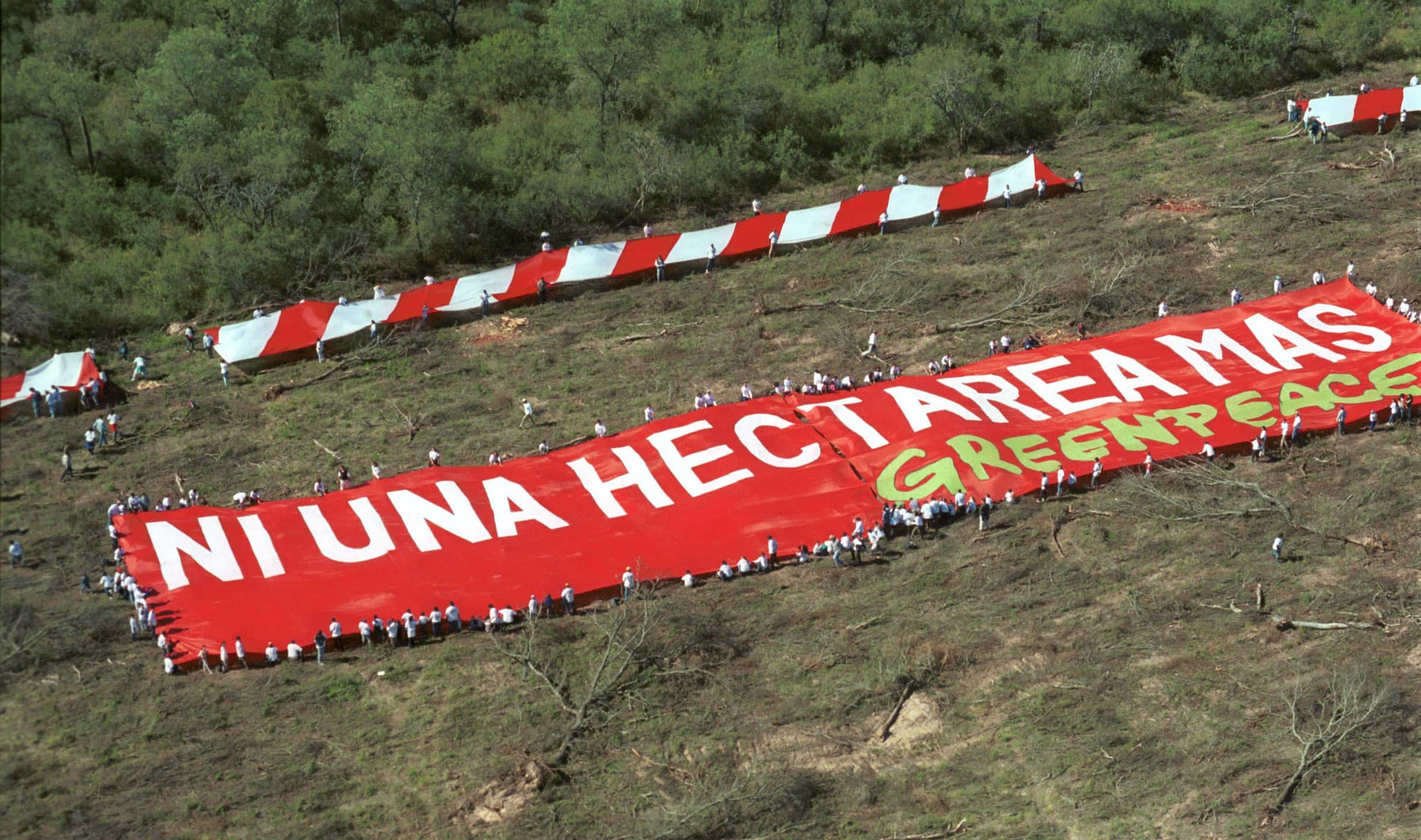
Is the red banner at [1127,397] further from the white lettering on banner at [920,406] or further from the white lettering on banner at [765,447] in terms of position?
the white lettering on banner at [765,447]

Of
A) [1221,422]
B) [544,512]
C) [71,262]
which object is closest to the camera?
[544,512]

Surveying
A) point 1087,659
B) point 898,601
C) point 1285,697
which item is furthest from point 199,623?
point 1285,697

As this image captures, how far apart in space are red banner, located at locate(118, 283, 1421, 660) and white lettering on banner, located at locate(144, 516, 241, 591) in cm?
5

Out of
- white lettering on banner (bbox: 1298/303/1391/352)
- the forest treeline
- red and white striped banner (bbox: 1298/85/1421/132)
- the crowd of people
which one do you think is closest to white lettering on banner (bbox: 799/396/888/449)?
the crowd of people

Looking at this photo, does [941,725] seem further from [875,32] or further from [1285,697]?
[875,32]

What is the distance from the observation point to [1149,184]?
58844mm

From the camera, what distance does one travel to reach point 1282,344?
152ft

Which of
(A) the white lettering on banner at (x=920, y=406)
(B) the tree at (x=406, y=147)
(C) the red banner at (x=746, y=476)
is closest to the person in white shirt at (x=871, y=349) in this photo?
(C) the red banner at (x=746, y=476)

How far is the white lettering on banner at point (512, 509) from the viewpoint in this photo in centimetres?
3922

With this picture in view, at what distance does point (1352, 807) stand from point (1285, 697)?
9.80 ft

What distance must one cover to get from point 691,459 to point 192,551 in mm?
14057

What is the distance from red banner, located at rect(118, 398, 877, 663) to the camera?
120 ft

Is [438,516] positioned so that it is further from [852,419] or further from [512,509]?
[852,419]

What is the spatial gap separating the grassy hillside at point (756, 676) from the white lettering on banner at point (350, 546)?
3178mm
